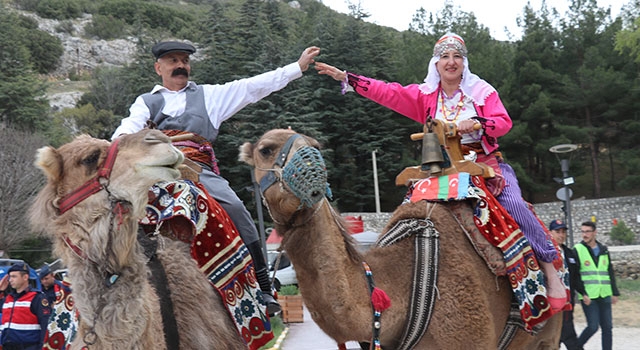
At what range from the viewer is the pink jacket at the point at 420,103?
5.50 metres

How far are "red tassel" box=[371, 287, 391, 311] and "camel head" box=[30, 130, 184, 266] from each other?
188cm

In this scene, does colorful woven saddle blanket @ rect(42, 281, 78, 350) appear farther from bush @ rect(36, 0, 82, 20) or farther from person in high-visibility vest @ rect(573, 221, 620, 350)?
bush @ rect(36, 0, 82, 20)

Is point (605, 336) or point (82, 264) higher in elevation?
point (82, 264)

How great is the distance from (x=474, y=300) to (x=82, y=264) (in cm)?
289

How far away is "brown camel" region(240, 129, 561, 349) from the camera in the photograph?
4387 millimetres

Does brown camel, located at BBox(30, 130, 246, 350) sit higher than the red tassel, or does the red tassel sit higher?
brown camel, located at BBox(30, 130, 246, 350)

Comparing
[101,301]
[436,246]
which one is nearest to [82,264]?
[101,301]

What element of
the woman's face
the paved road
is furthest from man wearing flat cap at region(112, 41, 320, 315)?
the paved road

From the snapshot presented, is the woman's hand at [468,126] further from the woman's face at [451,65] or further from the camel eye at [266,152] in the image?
the camel eye at [266,152]

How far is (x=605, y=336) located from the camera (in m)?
10.6

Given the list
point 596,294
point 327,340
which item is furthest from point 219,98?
point 327,340

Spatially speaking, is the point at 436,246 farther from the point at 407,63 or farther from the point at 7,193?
the point at 407,63

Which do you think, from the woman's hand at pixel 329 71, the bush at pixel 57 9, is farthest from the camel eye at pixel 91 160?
the bush at pixel 57 9

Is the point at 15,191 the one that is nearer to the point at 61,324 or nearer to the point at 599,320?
the point at 599,320
